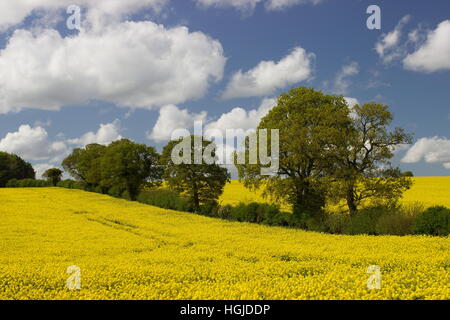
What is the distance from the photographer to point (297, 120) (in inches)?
1352

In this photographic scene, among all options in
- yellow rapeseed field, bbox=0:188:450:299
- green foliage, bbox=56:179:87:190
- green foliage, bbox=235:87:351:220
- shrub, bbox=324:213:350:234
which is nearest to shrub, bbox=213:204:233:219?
green foliage, bbox=235:87:351:220

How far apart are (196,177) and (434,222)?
2990 cm

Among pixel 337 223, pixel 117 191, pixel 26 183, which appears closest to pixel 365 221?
pixel 337 223

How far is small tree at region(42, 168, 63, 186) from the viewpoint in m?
113

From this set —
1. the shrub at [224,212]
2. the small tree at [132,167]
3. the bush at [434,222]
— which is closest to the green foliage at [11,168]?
the small tree at [132,167]

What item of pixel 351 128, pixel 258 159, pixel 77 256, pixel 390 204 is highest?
pixel 351 128

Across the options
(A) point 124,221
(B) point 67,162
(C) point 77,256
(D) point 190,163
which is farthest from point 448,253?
(B) point 67,162

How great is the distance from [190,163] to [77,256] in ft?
103

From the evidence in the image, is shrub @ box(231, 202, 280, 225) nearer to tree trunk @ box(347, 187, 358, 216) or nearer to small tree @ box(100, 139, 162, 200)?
tree trunk @ box(347, 187, 358, 216)

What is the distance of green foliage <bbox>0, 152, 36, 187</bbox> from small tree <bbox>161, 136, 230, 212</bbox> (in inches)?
3333

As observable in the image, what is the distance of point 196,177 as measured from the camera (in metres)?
48.7

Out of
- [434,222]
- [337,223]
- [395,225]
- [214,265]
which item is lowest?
[214,265]

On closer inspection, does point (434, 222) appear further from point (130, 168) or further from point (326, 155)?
point (130, 168)

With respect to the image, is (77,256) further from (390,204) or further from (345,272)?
(390,204)
